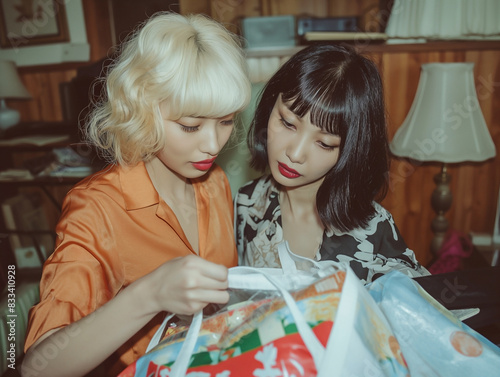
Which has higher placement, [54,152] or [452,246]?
[54,152]

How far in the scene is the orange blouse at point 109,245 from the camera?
69 centimetres

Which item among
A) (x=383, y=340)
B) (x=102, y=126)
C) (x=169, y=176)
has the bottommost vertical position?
(x=383, y=340)

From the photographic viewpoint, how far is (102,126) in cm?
92

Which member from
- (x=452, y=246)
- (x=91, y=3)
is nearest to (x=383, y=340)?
(x=452, y=246)

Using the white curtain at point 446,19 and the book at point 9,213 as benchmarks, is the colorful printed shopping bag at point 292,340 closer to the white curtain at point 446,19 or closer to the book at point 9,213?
the white curtain at point 446,19

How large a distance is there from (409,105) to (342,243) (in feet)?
4.20

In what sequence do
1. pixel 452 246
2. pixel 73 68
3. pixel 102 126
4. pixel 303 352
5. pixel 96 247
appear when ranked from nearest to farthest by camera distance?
pixel 303 352, pixel 96 247, pixel 102 126, pixel 452 246, pixel 73 68

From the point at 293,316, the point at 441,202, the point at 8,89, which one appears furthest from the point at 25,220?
the point at 441,202

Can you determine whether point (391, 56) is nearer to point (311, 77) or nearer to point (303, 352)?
point (311, 77)

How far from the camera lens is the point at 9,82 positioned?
7.61 ft

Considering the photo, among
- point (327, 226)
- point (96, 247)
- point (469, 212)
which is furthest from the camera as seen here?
point (469, 212)

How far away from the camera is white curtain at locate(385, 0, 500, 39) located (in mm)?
1697

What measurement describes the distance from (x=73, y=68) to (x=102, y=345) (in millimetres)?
2466

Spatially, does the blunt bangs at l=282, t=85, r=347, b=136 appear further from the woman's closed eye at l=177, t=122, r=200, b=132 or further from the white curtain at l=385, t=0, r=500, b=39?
the white curtain at l=385, t=0, r=500, b=39
